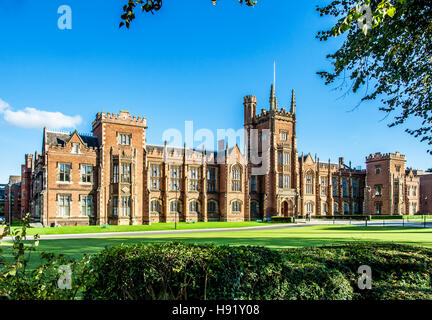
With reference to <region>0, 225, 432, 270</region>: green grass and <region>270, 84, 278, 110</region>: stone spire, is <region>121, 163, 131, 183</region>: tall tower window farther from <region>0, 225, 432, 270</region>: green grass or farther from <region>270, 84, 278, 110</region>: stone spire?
<region>270, 84, 278, 110</region>: stone spire

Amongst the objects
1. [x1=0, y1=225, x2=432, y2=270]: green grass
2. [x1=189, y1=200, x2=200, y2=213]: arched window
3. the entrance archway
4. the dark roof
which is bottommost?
the entrance archway

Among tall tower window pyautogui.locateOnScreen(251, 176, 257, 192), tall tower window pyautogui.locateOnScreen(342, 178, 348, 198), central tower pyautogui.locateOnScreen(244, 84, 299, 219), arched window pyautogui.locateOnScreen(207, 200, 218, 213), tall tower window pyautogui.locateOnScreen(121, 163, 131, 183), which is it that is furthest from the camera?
tall tower window pyautogui.locateOnScreen(342, 178, 348, 198)

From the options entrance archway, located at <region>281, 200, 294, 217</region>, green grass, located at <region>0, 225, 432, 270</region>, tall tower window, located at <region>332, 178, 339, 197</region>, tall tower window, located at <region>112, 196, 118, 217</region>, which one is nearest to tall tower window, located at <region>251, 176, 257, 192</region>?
entrance archway, located at <region>281, 200, 294, 217</region>

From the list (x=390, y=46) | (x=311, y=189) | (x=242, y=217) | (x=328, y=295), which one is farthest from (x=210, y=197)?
(x=328, y=295)

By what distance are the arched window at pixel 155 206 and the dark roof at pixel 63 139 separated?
1131cm

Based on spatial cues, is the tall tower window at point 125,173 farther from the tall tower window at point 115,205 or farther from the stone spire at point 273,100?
the stone spire at point 273,100

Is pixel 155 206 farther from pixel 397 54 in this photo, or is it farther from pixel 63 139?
pixel 397 54

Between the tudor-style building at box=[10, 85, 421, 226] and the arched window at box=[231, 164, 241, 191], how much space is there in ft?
0.52

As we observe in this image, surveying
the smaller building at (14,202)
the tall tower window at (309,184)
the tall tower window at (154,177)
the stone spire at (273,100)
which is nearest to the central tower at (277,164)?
the stone spire at (273,100)

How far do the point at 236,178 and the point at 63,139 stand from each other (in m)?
25.6

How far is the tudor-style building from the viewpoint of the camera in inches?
1539

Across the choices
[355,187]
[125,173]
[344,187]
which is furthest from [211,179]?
[355,187]
